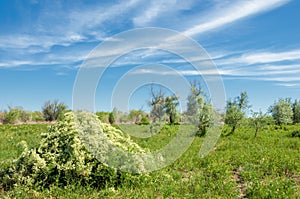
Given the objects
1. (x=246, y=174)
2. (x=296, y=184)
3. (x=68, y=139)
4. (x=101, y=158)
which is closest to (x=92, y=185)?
(x=101, y=158)

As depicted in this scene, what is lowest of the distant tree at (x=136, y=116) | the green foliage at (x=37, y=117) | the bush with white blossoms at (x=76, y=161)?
the bush with white blossoms at (x=76, y=161)

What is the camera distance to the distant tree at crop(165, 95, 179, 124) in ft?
109

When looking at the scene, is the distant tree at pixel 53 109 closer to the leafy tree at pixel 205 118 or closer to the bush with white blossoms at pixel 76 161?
the leafy tree at pixel 205 118

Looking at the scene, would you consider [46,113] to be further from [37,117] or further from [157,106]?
[157,106]

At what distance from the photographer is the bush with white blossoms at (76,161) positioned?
7.77m

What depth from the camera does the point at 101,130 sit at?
326 inches

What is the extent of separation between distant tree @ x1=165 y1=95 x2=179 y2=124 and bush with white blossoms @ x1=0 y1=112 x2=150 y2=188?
80.9 ft

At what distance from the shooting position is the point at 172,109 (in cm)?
3541

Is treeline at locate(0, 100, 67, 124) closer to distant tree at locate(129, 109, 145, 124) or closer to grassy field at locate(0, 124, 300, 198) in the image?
distant tree at locate(129, 109, 145, 124)

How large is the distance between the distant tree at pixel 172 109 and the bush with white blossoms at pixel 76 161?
24656 millimetres

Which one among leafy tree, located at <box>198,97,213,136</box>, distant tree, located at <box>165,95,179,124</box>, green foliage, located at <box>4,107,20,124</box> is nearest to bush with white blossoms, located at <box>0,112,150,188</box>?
leafy tree, located at <box>198,97,213,136</box>

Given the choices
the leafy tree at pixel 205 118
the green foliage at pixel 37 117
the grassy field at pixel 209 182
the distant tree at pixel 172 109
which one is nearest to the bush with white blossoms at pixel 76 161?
the grassy field at pixel 209 182

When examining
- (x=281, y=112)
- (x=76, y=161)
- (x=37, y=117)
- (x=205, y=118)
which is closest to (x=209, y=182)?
(x=76, y=161)

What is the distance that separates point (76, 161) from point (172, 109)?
28025 mm
